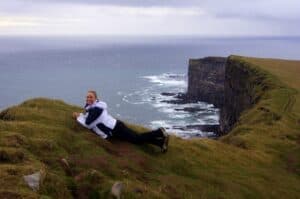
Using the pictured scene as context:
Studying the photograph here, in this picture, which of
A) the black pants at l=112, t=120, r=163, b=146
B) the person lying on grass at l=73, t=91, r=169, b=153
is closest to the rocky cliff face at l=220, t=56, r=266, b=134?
the black pants at l=112, t=120, r=163, b=146

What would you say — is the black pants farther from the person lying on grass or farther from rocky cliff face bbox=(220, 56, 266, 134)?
rocky cliff face bbox=(220, 56, 266, 134)

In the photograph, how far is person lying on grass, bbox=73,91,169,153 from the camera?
73.7 ft

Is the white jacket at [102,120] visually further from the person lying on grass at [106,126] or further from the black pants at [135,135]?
the black pants at [135,135]

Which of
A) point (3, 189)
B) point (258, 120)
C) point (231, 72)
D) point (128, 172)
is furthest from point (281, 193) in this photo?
point (231, 72)

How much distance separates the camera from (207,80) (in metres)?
158

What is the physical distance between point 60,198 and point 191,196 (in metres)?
6.35

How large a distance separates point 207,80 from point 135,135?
5316 inches

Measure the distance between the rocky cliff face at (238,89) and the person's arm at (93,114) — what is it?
49.3 meters

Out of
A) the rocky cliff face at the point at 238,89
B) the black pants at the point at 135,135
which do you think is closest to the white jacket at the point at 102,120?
the black pants at the point at 135,135

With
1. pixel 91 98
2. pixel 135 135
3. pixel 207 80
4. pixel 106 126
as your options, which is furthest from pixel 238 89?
pixel 91 98

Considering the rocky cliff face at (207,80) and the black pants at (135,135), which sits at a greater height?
the black pants at (135,135)

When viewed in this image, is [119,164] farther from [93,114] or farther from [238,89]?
[238,89]

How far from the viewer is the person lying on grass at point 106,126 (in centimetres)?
2245

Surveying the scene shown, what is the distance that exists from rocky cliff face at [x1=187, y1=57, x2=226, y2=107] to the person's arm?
12953cm
